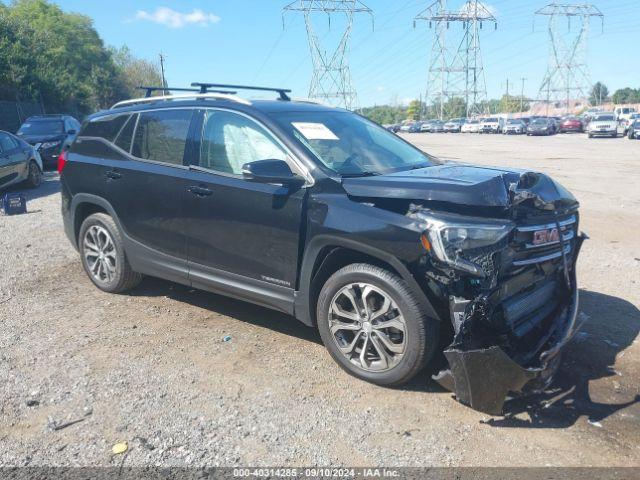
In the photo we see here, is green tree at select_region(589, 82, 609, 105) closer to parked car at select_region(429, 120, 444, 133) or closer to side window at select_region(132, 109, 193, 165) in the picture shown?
parked car at select_region(429, 120, 444, 133)

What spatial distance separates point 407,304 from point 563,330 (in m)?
1.08

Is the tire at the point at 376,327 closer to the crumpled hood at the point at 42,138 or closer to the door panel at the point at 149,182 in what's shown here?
the door panel at the point at 149,182

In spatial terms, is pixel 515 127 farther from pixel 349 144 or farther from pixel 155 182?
pixel 155 182

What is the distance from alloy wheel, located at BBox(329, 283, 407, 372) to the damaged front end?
362 mm

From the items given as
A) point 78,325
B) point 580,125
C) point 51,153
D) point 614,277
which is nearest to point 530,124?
point 580,125

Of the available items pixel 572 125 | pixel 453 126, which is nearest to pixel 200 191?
pixel 572 125

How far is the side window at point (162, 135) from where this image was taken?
4918mm

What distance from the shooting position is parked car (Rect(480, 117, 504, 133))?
58906mm

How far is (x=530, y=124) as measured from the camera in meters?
49.5

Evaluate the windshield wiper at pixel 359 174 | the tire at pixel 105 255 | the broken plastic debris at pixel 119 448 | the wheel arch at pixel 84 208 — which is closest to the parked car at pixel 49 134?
the wheel arch at pixel 84 208

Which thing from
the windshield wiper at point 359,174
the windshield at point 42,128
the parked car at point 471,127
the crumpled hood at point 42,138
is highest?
the parked car at point 471,127

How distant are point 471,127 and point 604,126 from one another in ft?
77.7

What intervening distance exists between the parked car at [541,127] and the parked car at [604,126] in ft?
22.7

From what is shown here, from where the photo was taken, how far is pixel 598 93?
398 feet
